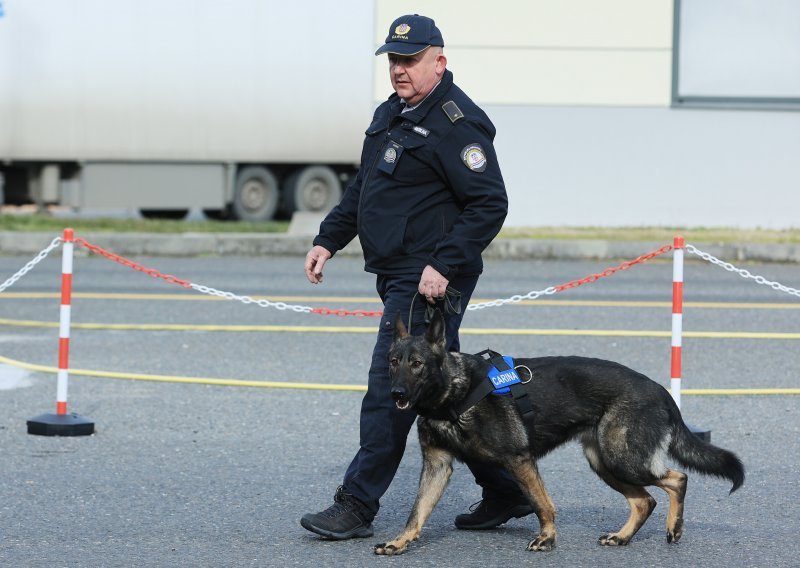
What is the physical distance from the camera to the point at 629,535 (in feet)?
18.6

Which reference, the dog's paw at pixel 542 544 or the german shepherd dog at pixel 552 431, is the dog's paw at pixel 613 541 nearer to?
the german shepherd dog at pixel 552 431

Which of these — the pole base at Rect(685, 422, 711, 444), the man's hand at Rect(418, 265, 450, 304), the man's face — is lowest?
the pole base at Rect(685, 422, 711, 444)

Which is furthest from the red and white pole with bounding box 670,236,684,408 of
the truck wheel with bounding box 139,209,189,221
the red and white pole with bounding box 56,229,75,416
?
the truck wheel with bounding box 139,209,189,221

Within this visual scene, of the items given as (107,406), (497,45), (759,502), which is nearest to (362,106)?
(497,45)

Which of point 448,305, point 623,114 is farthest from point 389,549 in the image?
Result: point 623,114

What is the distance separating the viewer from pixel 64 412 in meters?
7.64

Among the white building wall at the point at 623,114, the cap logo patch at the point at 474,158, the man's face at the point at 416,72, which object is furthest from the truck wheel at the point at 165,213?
the cap logo patch at the point at 474,158

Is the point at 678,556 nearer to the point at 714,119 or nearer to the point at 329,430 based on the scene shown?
the point at 329,430

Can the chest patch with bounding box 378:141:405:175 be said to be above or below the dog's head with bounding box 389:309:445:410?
above

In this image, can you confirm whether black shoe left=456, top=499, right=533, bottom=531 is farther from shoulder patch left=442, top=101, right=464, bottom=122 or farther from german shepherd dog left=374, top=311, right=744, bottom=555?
shoulder patch left=442, top=101, right=464, bottom=122

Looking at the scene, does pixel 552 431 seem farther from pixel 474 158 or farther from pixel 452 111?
pixel 452 111

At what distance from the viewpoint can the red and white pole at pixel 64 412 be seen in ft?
24.6

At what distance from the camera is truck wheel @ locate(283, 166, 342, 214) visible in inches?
802

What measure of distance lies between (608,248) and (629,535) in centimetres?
1088
